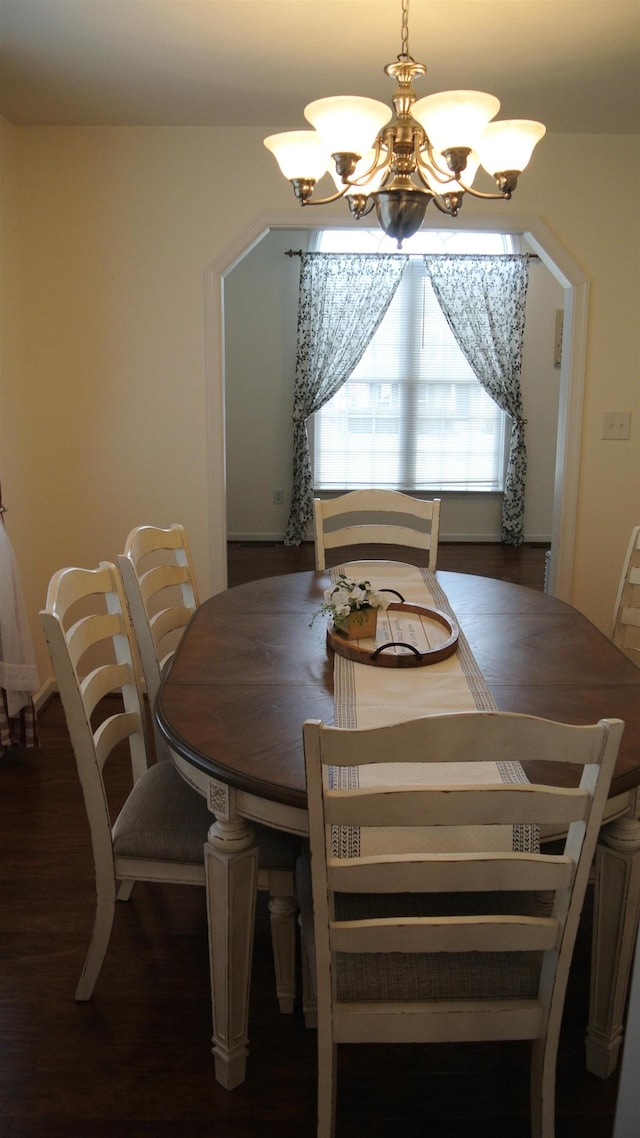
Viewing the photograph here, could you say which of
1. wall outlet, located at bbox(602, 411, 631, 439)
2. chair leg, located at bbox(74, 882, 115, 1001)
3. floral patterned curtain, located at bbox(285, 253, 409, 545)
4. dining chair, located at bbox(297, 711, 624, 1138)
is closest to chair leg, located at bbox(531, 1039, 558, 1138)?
dining chair, located at bbox(297, 711, 624, 1138)

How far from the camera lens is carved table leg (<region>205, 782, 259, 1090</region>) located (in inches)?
60.3

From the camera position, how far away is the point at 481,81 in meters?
2.86

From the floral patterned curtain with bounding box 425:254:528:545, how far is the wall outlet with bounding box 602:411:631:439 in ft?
10.4

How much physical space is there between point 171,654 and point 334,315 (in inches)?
194

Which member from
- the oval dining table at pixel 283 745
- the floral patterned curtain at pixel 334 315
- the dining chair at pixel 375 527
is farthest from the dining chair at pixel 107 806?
the floral patterned curtain at pixel 334 315

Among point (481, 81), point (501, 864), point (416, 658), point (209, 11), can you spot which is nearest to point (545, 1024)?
point (501, 864)

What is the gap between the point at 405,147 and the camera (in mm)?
2006

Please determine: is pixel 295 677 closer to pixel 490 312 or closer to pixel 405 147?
pixel 405 147

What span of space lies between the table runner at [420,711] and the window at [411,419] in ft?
15.4

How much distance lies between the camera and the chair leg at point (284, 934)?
175 cm

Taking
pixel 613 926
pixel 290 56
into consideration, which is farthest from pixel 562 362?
pixel 613 926

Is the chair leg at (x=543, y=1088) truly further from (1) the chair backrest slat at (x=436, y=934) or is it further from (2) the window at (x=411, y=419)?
(2) the window at (x=411, y=419)

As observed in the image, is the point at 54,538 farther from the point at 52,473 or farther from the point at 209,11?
the point at 209,11

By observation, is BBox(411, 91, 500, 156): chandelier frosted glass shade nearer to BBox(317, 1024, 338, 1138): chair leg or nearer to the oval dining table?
the oval dining table
